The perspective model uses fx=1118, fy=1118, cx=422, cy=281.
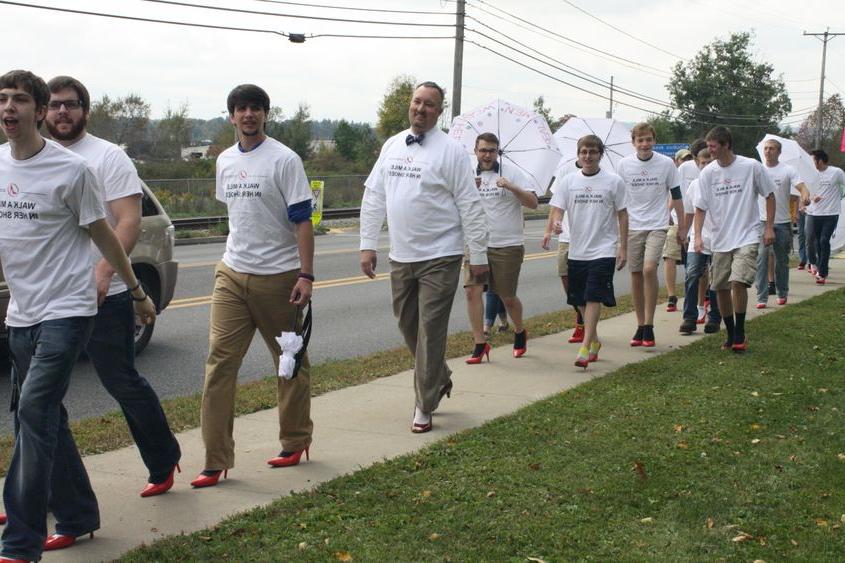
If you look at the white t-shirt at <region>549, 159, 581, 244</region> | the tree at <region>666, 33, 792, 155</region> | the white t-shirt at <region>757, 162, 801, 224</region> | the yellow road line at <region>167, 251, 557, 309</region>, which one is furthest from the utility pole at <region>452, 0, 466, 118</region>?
the tree at <region>666, 33, 792, 155</region>

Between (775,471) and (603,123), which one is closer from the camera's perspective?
(775,471)

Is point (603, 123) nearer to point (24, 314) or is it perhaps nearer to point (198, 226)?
point (24, 314)

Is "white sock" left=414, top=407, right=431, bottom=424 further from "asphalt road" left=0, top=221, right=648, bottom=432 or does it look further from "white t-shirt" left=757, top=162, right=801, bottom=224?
"white t-shirt" left=757, top=162, right=801, bottom=224

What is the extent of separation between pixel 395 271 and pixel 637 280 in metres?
4.12

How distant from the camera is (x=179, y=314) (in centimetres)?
1281

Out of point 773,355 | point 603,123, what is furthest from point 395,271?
point 603,123

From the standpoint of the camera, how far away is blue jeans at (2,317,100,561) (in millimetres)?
4328

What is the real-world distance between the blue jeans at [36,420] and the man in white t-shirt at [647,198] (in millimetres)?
6985

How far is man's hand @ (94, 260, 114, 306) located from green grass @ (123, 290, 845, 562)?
111 cm

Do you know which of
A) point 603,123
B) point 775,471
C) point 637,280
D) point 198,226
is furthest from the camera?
point 198,226

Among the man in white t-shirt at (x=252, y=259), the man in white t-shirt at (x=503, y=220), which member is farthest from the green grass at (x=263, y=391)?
the man in white t-shirt at (x=252, y=259)

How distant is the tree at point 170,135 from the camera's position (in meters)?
70.3

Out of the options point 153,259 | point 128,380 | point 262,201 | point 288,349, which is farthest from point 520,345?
point 128,380

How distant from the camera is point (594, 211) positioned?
30.7ft
